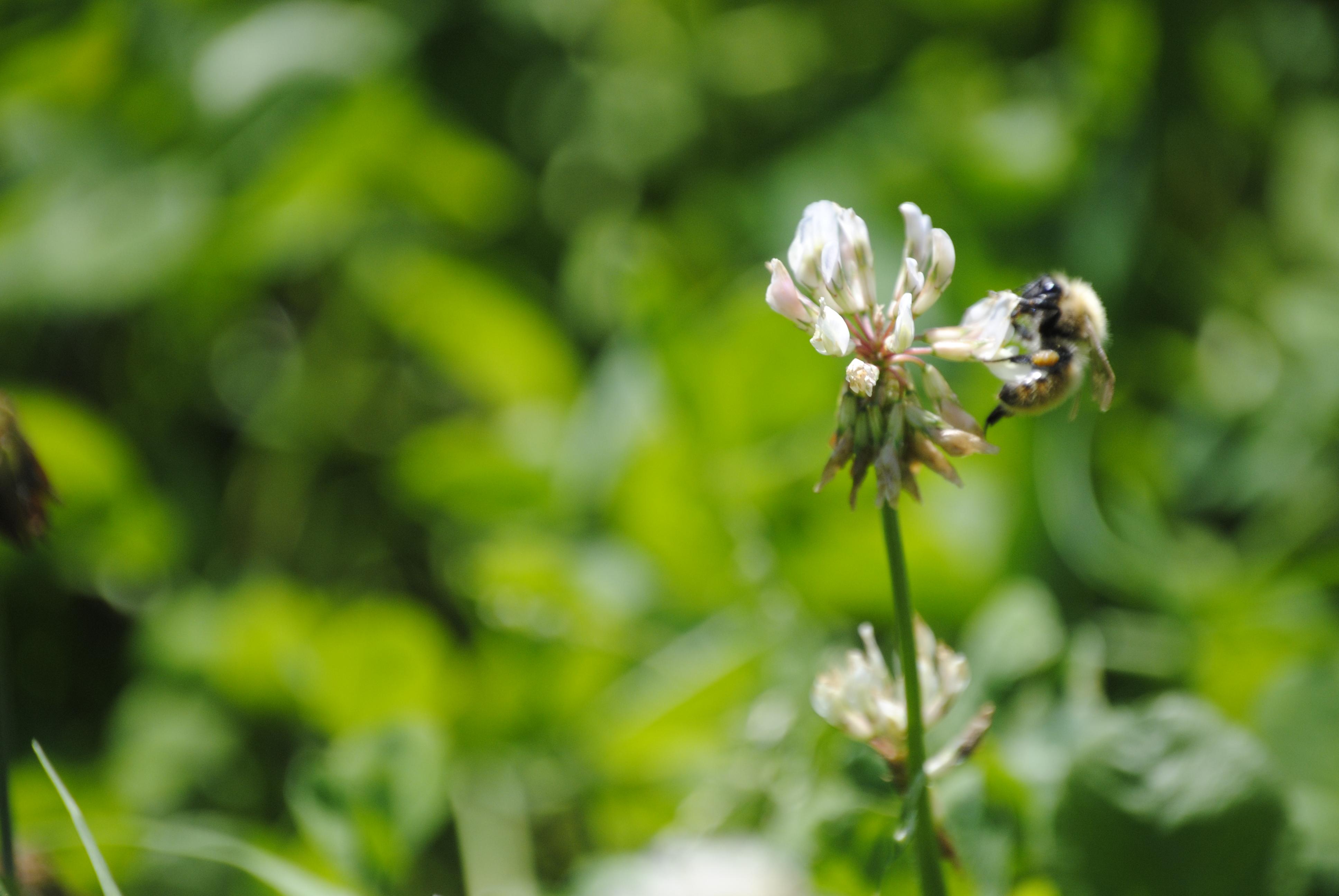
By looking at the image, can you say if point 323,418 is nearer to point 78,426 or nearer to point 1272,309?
point 78,426

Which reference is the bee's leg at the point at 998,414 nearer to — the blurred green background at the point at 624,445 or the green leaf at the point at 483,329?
the blurred green background at the point at 624,445

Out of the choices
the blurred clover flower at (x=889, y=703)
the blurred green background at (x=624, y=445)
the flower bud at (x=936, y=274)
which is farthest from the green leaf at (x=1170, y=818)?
the flower bud at (x=936, y=274)

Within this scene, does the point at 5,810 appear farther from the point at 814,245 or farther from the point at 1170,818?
the point at 1170,818

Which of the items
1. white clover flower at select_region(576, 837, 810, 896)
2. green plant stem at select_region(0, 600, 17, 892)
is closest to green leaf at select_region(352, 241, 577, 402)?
white clover flower at select_region(576, 837, 810, 896)

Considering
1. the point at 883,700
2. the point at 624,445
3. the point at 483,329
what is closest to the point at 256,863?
the point at 883,700

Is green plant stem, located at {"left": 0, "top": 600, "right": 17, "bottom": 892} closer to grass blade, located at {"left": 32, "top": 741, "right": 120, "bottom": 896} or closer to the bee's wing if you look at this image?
grass blade, located at {"left": 32, "top": 741, "right": 120, "bottom": 896}

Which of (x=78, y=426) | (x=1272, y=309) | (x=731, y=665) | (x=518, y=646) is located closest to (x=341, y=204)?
(x=78, y=426)

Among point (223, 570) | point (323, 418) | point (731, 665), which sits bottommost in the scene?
point (731, 665)
